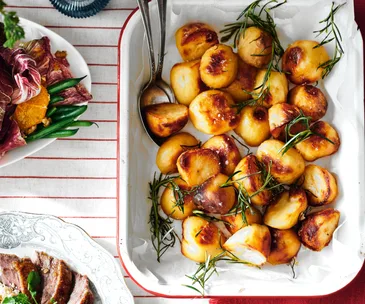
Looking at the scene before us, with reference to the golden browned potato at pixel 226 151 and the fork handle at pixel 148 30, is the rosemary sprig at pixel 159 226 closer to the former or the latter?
the golden browned potato at pixel 226 151

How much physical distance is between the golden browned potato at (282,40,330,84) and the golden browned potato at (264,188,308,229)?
0.27m

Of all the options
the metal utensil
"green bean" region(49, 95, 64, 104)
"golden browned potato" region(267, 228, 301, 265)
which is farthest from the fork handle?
"golden browned potato" region(267, 228, 301, 265)

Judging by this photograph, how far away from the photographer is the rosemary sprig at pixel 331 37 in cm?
146

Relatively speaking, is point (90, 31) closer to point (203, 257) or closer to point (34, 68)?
point (34, 68)

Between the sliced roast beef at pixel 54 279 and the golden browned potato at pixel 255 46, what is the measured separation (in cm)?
68

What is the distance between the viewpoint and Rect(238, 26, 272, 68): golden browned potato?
1445 mm

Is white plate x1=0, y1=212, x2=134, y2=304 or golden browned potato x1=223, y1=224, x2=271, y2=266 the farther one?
white plate x1=0, y1=212, x2=134, y2=304

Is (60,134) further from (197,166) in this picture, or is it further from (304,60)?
(304,60)

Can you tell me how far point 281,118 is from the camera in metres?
1.42

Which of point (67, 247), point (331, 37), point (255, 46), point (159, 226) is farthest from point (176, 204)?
point (331, 37)

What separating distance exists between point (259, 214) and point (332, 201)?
0.18 meters

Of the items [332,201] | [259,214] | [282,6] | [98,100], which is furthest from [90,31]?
[332,201]

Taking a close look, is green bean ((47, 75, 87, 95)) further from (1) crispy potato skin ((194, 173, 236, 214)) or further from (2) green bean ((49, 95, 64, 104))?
(1) crispy potato skin ((194, 173, 236, 214))

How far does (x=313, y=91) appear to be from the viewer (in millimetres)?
1466
